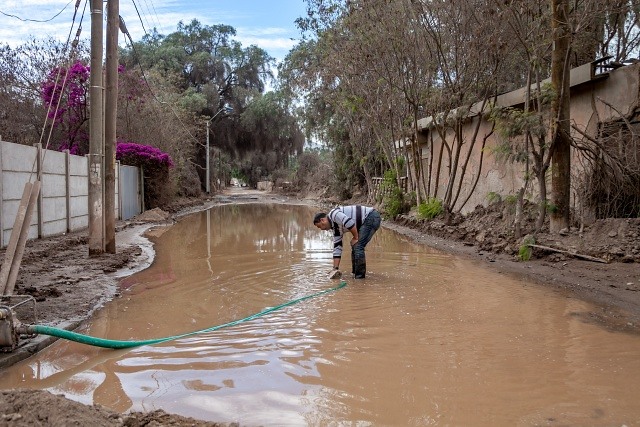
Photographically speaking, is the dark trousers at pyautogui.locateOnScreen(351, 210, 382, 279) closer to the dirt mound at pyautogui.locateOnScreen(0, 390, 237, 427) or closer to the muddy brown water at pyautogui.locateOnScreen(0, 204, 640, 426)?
the muddy brown water at pyautogui.locateOnScreen(0, 204, 640, 426)

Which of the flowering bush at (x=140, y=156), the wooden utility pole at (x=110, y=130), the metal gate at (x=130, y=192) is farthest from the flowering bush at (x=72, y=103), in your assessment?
the wooden utility pole at (x=110, y=130)

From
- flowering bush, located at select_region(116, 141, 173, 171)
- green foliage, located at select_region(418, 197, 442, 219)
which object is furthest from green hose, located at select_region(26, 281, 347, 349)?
flowering bush, located at select_region(116, 141, 173, 171)

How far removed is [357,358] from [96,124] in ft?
25.8

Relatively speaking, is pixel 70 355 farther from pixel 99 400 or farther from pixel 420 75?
pixel 420 75

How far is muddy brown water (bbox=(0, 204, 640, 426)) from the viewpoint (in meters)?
3.88

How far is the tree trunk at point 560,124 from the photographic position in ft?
33.5

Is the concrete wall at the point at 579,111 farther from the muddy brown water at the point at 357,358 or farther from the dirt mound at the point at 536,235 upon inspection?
the muddy brown water at the point at 357,358

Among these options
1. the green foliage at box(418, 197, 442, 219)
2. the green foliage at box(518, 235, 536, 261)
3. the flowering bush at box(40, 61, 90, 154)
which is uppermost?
the flowering bush at box(40, 61, 90, 154)

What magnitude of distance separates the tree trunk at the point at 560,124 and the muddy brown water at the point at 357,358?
2.76 metres

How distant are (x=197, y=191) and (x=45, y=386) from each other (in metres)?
34.3

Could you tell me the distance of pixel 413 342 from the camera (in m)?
5.45

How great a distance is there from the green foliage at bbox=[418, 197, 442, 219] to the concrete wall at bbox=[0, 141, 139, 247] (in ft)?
35.1

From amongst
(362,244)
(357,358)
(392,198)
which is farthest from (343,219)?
(392,198)

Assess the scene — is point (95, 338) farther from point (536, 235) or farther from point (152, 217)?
point (152, 217)
